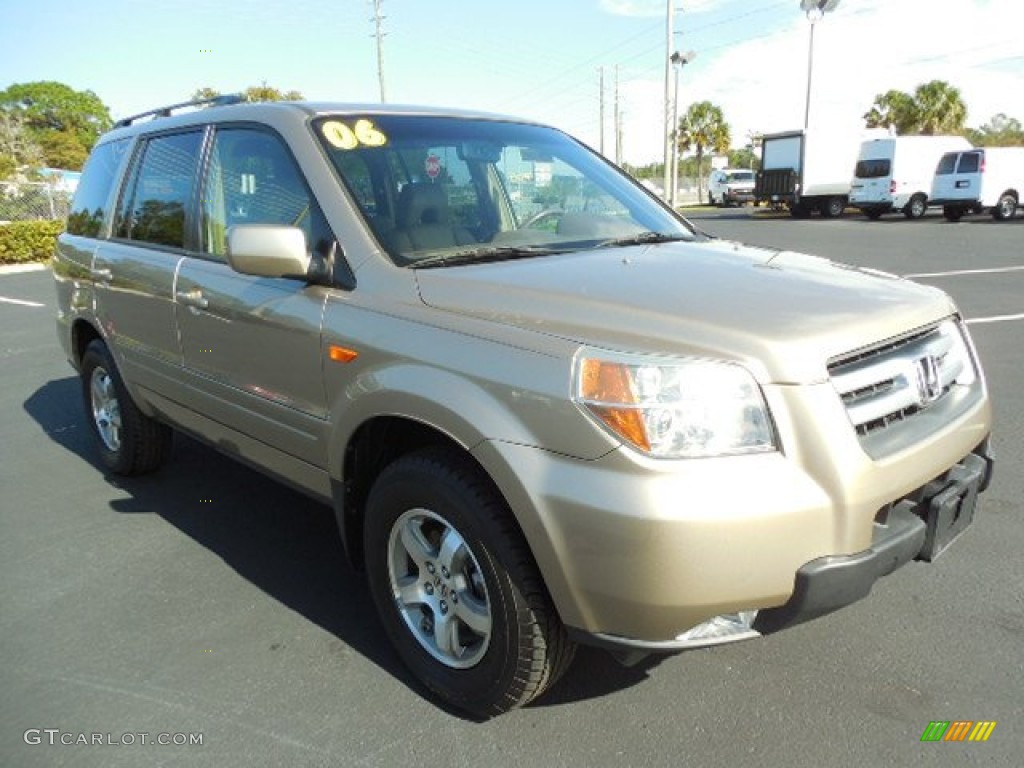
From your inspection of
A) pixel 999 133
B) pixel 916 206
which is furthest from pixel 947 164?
pixel 999 133

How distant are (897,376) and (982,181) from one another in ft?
81.3

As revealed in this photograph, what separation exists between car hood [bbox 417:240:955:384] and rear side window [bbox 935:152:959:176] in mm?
24737

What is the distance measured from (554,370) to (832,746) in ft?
4.41

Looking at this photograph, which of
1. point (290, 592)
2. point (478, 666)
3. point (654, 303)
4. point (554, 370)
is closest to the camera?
point (554, 370)

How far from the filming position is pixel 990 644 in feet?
8.84

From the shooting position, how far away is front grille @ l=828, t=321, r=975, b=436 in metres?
2.07

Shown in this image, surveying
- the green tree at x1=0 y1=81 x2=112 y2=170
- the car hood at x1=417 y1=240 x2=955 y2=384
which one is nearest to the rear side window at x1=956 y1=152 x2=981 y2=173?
the car hood at x1=417 y1=240 x2=955 y2=384

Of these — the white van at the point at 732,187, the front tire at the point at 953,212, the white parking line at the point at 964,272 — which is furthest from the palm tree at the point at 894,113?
the white parking line at the point at 964,272

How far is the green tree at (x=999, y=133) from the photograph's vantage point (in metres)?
55.1

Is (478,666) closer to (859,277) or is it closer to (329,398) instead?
(329,398)

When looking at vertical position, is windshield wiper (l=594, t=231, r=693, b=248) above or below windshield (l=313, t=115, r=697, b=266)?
below

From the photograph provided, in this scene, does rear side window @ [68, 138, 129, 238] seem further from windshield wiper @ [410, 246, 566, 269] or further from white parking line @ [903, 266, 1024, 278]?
white parking line @ [903, 266, 1024, 278]

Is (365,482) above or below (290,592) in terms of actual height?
above

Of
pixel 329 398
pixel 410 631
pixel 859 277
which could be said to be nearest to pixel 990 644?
pixel 859 277
